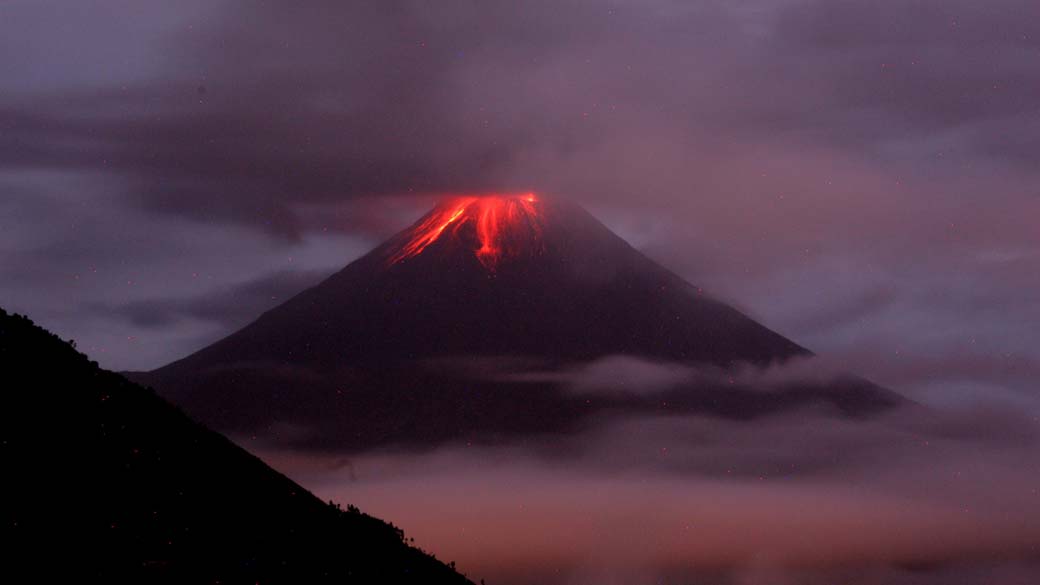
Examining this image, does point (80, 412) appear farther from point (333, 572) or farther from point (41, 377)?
point (333, 572)

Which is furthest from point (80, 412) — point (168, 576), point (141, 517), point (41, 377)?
point (168, 576)

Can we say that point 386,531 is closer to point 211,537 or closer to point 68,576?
point 211,537

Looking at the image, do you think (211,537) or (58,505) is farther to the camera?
(211,537)

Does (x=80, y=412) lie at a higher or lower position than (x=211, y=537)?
higher

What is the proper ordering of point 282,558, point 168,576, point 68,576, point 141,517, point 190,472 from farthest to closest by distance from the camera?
point 190,472 < point 282,558 < point 141,517 < point 168,576 < point 68,576

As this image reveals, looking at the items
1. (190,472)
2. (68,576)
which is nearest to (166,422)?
(190,472)

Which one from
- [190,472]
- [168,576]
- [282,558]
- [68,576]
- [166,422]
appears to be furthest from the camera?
[166,422]
